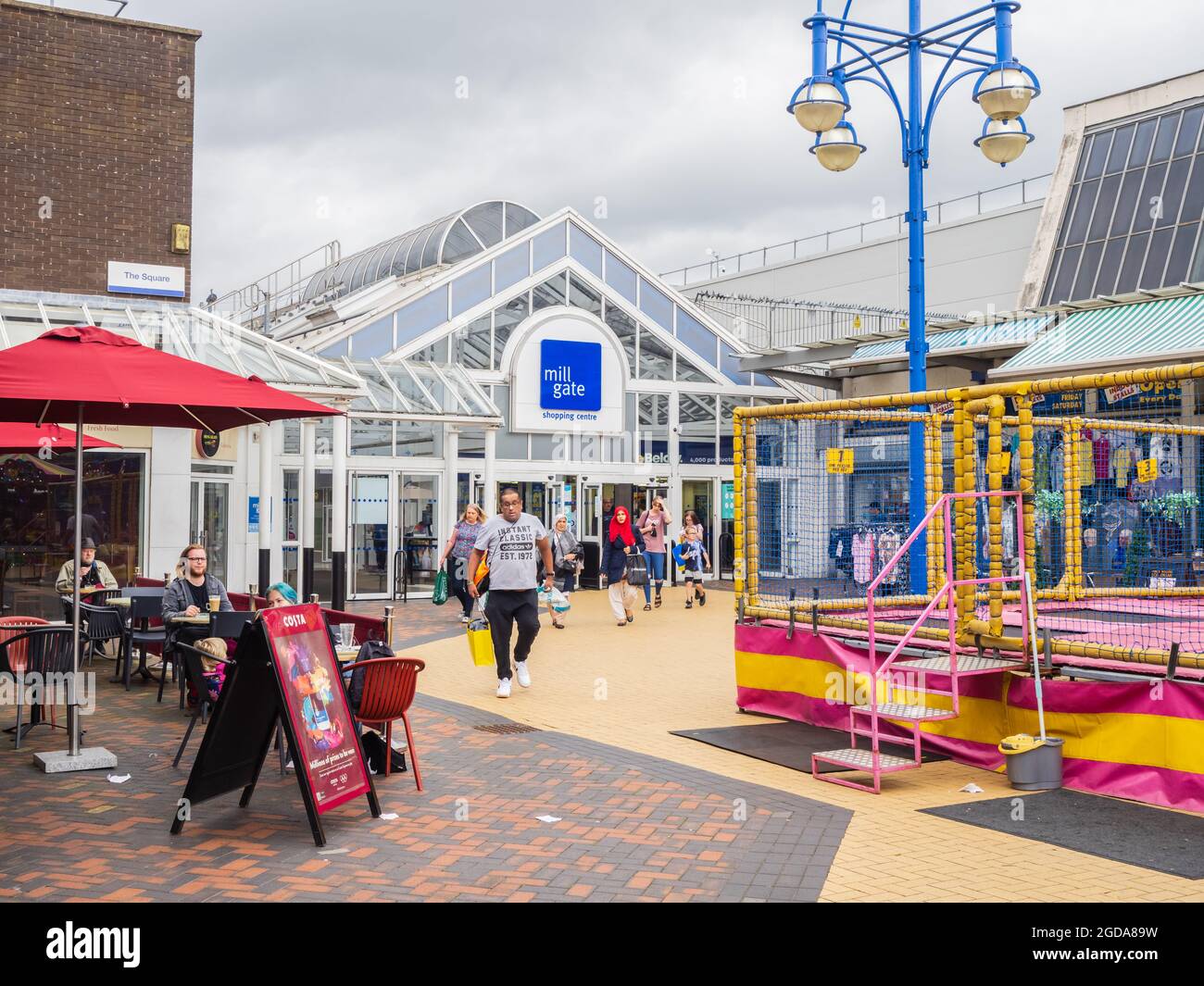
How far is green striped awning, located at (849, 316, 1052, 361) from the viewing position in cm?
2197

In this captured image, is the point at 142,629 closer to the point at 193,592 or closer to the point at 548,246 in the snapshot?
the point at 193,592

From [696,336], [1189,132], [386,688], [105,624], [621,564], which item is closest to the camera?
[386,688]

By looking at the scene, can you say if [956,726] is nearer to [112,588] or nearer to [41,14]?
[112,588]

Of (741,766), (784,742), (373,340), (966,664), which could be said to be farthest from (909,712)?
(373,340)

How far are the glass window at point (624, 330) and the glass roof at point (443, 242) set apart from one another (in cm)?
279

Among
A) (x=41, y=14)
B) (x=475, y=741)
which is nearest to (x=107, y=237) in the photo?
(x=41, y=14)

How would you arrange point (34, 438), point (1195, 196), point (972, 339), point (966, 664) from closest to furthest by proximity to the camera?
point (966, 664) < point (34, 438) < point (972, 339) < point (1195, 196)

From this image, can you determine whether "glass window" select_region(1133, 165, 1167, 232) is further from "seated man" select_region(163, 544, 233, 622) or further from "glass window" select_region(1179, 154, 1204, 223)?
"seated man" select_region(163, 544, 233, 622)

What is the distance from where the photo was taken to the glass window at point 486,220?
26531 mm

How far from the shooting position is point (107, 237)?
1712 centimetres

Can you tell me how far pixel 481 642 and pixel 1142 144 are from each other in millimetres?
22490

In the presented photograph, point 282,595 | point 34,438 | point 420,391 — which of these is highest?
point 420,391

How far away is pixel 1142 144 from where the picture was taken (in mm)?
26344

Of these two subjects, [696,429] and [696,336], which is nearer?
[696,429]
